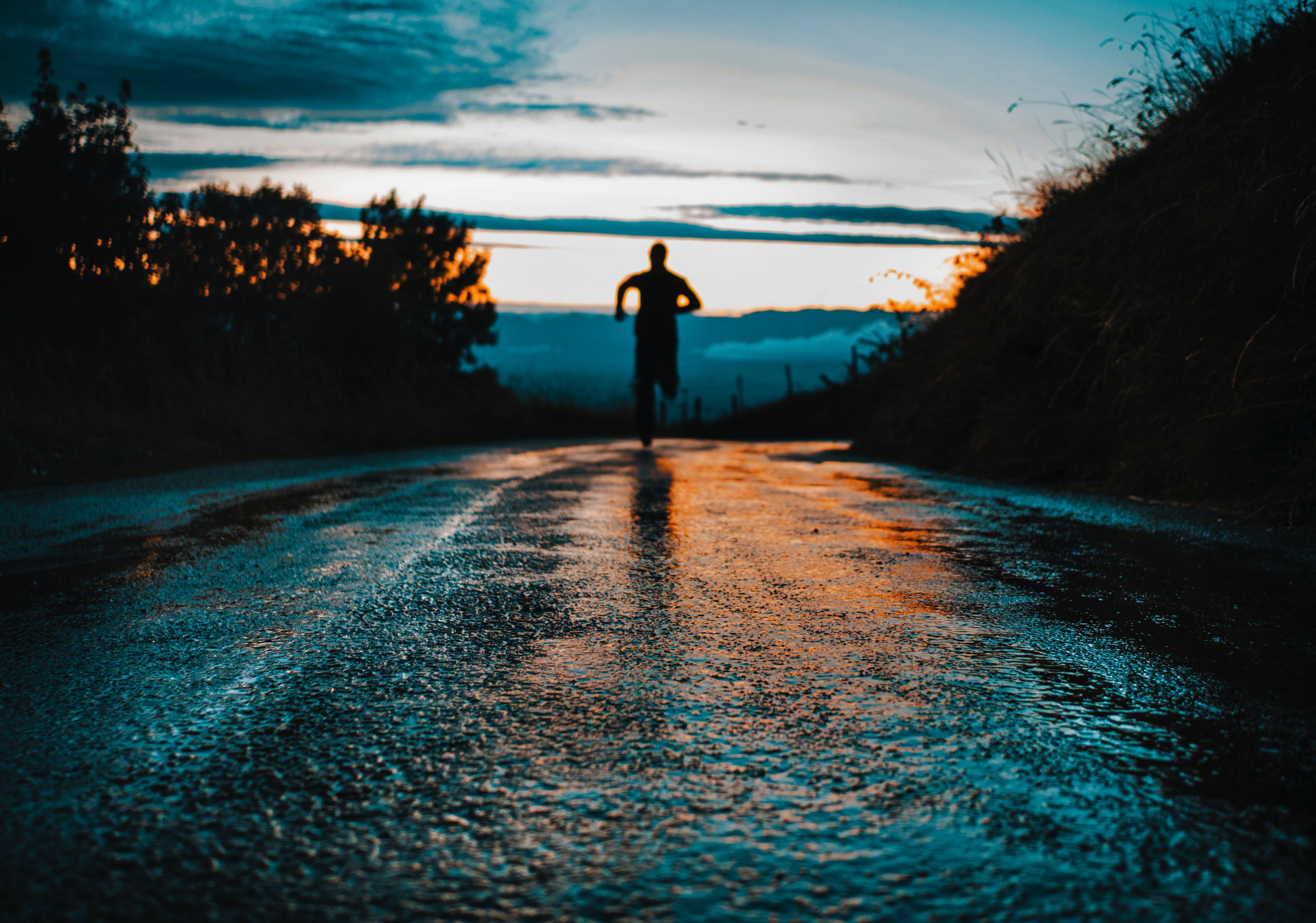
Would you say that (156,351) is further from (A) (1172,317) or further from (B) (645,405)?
(A) (1172,317)

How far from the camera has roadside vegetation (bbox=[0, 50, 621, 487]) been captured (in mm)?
12297

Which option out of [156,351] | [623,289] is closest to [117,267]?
[156,351]

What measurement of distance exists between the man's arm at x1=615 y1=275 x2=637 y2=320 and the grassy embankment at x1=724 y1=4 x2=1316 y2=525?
3.91 m

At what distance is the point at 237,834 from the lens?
2070 millimetres

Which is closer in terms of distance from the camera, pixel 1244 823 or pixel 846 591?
pixel 1244 823

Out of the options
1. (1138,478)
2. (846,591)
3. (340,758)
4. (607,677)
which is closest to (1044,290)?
(1138,478)

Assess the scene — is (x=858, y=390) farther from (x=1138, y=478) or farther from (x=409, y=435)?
(x=1138, y=478)

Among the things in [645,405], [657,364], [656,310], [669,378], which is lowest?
[645,405]

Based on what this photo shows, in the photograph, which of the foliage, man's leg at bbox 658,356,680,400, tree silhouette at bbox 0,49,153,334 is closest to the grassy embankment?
man's leg at bbox 658,356,680,400

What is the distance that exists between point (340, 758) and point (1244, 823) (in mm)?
1912

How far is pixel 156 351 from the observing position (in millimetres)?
15695

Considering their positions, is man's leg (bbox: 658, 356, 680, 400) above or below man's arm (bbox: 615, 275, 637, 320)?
below

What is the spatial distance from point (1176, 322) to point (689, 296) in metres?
6.84

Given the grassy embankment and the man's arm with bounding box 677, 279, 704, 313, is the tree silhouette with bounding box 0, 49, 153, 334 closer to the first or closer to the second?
the man's arm with bounding box 677, 279, 704, 313
